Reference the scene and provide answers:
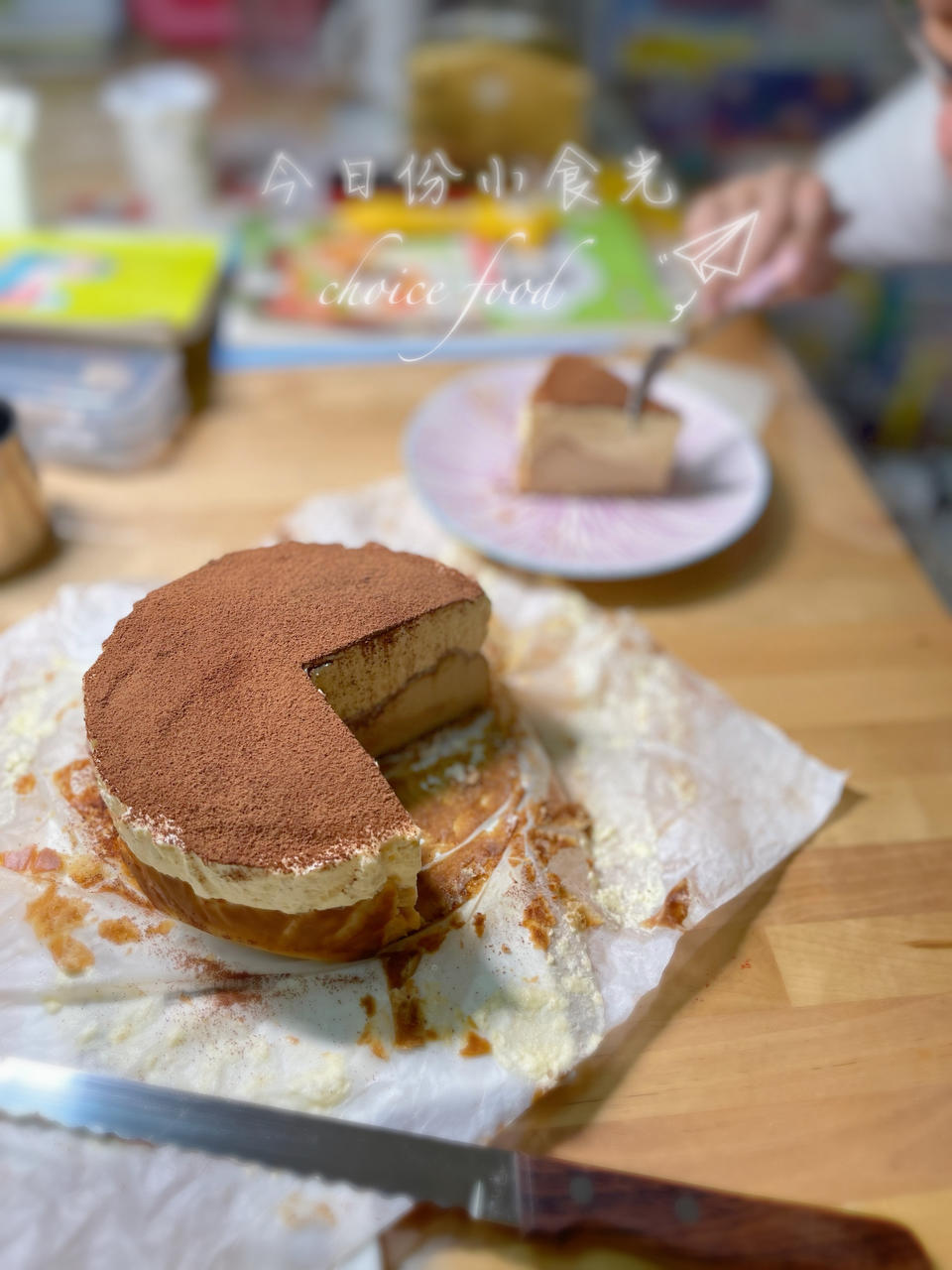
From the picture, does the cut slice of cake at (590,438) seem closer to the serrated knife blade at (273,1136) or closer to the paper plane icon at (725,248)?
the paper plane icon at (725,248)

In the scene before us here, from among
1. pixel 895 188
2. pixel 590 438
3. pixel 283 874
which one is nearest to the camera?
pixel 283 874

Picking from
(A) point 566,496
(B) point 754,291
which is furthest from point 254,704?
(B) point 754,291

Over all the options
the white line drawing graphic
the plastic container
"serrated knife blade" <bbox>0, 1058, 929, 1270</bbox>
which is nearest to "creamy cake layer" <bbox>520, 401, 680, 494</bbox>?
the plastic container

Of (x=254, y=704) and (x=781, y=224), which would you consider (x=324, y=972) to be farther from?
(x=781, y=224)

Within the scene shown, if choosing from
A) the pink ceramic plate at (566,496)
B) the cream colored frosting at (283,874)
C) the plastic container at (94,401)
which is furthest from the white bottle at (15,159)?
the cream colored frosting at (283,874)

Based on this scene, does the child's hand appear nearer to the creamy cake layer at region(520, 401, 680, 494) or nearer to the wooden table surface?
the wooden table surface

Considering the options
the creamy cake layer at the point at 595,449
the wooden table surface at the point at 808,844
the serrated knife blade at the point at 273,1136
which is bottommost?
the wooden table surface at the point at 808,844

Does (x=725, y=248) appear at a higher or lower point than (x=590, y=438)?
higher
